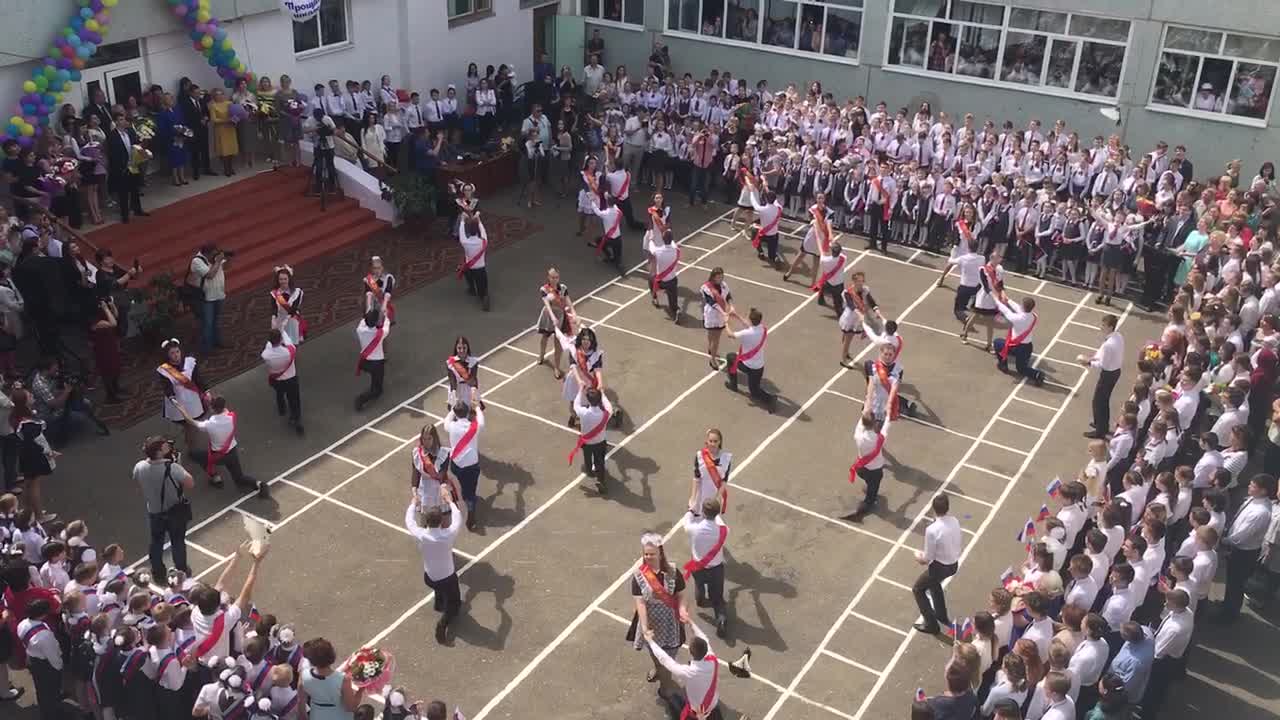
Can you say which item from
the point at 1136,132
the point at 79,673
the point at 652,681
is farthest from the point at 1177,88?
the point at 79,673

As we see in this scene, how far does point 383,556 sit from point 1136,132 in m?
18.6

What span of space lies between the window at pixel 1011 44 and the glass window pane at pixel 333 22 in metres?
12.0

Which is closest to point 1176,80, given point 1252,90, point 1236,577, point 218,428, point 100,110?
point 1252,90

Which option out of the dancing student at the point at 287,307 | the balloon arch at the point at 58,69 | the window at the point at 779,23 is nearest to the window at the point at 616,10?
the window at the point at 779,23

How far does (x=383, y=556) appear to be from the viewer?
1349 centimetres

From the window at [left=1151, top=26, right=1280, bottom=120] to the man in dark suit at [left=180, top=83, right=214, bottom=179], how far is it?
731 inches

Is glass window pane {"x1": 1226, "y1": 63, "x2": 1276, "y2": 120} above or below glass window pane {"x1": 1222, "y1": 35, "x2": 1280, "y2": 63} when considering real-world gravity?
below

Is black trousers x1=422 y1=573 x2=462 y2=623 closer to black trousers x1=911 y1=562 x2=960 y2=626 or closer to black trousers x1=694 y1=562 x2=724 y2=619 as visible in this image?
black trousers x1=694 y1=562 x2=724 y2=619

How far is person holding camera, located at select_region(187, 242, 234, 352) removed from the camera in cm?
1700

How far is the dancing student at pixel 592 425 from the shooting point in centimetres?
1417

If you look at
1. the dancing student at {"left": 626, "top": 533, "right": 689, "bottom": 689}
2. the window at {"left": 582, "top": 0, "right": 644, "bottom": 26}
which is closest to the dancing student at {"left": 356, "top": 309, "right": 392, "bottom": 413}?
the dancing student at {"left": 626, "top": 533, "right": 689, "bottom": 689}

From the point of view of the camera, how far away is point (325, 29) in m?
24.8

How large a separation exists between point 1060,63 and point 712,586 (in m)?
17.7

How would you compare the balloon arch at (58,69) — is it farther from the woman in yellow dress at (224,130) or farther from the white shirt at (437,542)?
the white shirt at (437,542)
